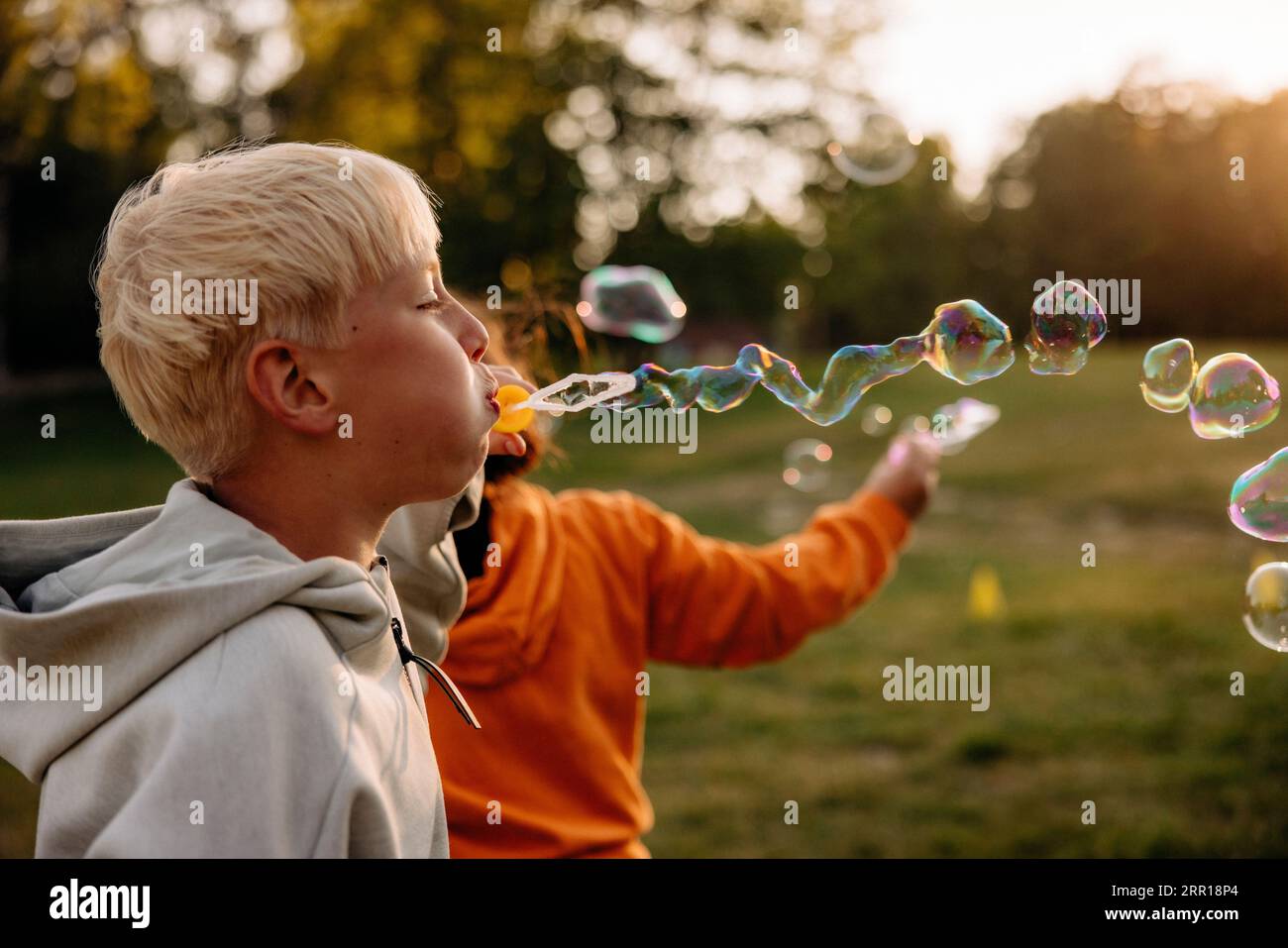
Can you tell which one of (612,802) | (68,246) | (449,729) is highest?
(68,246)

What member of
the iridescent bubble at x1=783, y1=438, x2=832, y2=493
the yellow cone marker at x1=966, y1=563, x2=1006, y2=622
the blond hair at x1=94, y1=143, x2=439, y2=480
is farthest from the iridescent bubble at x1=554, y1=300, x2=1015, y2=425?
the yellow cone marker at x1=966, y1=563, x2=1006, y2=622

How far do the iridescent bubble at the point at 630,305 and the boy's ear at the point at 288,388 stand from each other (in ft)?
4.83

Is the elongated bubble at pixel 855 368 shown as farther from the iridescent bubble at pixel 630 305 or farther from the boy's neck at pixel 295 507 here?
the boy's neck at pixel 295 507

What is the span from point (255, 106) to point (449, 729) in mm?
15346

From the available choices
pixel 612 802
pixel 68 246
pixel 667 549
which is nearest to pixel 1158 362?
pixel 667 549

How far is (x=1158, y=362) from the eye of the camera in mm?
2451

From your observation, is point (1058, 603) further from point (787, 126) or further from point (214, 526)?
point (787, 126)

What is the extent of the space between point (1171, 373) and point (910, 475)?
21.8 inches

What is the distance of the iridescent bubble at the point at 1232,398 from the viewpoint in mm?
2400

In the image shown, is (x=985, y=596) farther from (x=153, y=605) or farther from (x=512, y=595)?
(x=153, y=605)

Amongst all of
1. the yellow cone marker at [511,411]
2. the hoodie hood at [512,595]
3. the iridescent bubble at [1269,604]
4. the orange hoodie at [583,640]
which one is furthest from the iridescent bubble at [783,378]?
the iridescent bubble at [1269,604]

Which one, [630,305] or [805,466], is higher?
[630,305]

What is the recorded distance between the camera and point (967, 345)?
2289 millimetres

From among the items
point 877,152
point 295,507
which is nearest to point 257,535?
point 295,507
